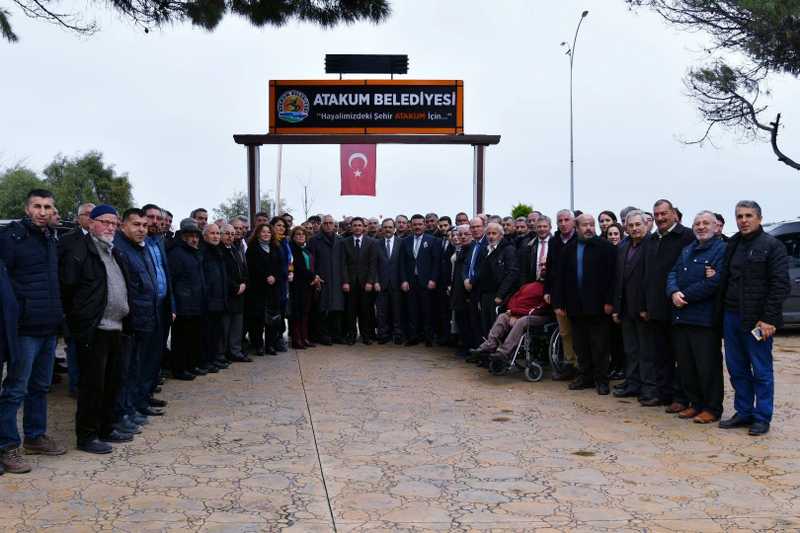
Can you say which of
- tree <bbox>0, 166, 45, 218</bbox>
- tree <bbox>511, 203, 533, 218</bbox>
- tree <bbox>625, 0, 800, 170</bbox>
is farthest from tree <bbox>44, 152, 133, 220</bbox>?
tree <bbox>625, 0, 800, 170</bbox>

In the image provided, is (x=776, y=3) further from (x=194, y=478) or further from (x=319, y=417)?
(x=194, y=478)

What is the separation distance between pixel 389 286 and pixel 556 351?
3.85 m

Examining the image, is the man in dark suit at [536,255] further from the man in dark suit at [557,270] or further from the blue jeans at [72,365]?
the blue jeans at [72,365]

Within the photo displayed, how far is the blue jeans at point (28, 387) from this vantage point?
19.1ft

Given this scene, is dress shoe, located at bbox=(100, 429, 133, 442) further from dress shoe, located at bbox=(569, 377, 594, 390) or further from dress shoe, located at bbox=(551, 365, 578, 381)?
dress shoe, located at bbox=(551, 365, 578, 381)

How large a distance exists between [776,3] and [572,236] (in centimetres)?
1303

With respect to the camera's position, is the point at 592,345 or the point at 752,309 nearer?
the point at 752,309

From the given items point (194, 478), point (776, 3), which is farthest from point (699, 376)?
point (776, 3)

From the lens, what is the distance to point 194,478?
5.71 meters

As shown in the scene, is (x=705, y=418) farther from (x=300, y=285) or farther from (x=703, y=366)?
(x=300, y=285)

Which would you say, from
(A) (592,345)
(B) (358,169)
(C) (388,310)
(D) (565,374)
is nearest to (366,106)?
(B) (358,169)

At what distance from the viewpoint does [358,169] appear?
55.8ft

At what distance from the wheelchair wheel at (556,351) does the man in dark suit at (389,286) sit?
3665 mm

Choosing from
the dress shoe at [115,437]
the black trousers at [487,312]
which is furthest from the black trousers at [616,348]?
the dress shoe at [115,437]
